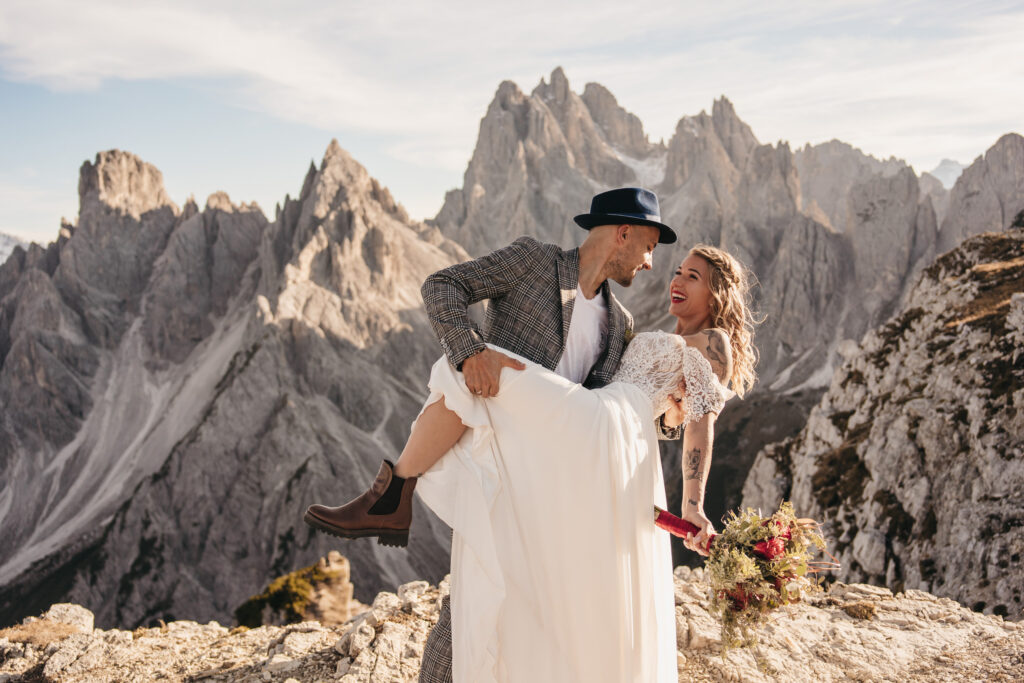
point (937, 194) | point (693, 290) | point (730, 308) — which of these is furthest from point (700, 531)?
point (937, 194)

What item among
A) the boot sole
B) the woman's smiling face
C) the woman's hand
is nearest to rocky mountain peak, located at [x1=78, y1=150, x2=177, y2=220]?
the boot sole

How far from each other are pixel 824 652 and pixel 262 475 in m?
86.9

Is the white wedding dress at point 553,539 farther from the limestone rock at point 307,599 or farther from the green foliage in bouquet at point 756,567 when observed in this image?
the limestone rock at point 307,599

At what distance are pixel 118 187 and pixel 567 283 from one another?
14672cm

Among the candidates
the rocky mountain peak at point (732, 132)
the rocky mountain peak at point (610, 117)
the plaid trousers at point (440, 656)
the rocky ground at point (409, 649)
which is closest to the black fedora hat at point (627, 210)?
the plaid trousers at point (440, 656)

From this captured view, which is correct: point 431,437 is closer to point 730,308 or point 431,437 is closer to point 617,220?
point 617,220

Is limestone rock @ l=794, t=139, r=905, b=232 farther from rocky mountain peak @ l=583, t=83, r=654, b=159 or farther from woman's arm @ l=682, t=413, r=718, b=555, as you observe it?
woman's arm @ l=682, t=413, r=718, b=555

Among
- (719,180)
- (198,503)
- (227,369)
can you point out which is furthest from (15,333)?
(719,180)

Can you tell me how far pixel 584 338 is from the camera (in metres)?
5.47

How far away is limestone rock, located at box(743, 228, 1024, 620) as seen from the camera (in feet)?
70.1

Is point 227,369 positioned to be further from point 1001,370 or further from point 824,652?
point 824,652

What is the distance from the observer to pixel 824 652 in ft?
27.9

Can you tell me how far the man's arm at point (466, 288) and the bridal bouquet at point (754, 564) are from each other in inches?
68.7

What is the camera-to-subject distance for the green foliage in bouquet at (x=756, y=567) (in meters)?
4.61
